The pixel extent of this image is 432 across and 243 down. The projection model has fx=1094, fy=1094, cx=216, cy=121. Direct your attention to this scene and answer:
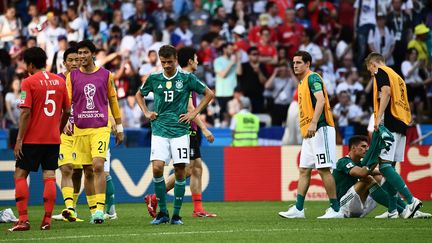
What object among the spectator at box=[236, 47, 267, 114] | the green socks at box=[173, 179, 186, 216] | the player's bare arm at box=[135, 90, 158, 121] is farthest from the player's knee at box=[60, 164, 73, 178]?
the spectator at box=[236, 47, 267, 114]

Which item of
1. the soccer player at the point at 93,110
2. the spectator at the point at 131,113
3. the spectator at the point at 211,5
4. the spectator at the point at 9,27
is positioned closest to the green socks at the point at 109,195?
the soccer player at the point at 93,110

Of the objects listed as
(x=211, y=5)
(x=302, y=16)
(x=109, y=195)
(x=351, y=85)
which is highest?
(x=211, y=5)

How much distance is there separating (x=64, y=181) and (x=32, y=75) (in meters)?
2.34

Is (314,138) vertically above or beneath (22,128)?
beneath

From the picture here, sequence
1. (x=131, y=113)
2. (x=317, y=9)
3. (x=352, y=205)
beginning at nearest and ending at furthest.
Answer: (x=352, y=205) < (x=131, y=113) < (x=317, y=9)

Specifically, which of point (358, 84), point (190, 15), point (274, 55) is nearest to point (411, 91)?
point (358, 84)

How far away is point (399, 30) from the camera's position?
2769 centimetres

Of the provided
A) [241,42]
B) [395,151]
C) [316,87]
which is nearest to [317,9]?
[241,42]

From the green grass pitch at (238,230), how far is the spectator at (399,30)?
1124 cm

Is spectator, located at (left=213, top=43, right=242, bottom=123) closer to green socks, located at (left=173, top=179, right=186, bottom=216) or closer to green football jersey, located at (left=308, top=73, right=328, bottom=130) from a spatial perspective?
green football jersey, located at (left=308, top=73, right=328, bottom=130)

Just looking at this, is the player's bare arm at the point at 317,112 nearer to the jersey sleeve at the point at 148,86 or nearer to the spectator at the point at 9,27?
the jersey sleeve at the point at 148,86

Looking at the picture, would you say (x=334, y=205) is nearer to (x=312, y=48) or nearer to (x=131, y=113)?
(x=131, y=113)

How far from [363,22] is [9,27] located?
8845 millimetres

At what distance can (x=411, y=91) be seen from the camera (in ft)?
87.4
